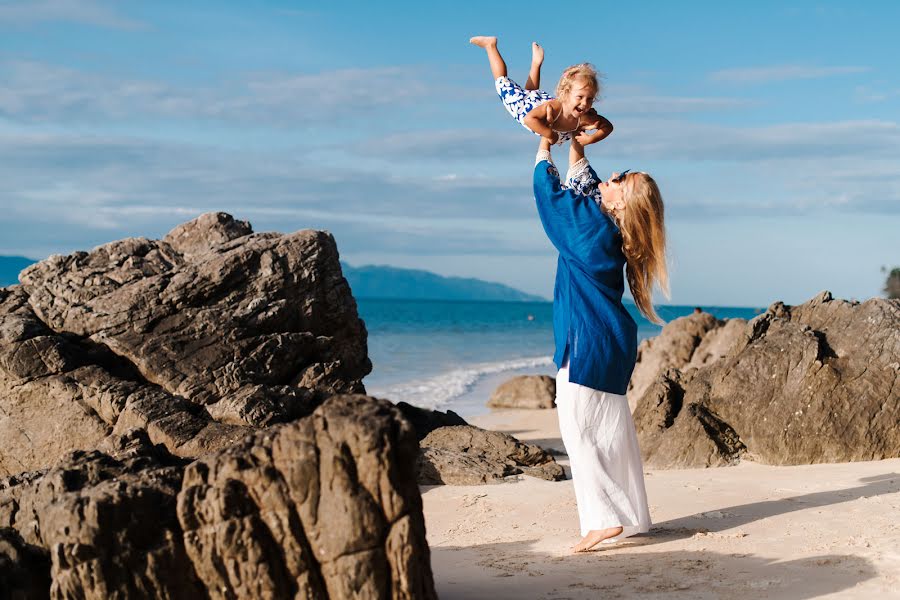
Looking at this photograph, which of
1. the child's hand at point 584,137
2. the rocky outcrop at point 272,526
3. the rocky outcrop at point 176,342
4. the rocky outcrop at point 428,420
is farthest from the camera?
the rocky outcrop at point 428,420

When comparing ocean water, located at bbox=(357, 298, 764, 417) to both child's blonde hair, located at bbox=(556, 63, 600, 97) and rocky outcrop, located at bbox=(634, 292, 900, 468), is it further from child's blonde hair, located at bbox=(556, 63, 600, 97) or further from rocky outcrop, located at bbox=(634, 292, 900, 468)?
child's blonde hair, located at bbox=(556, 63, 600, 97)

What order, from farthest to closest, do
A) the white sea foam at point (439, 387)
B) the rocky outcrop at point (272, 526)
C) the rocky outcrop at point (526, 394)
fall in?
the white sea foam at point (439, 387) → the rocky outcrop at point (526, 394) → the rocky outcrop at point (272, 526)

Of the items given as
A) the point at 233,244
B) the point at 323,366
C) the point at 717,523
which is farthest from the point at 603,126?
the point at 233,244

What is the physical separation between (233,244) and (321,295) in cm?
124

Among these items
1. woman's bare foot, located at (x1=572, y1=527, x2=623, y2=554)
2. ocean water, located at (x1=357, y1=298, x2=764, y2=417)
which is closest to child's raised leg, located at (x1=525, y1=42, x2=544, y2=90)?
woman's bare foot, located at (x1=572, y1=527, x2=623, y2=554)

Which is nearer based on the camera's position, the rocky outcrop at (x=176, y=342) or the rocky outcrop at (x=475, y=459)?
the rocky outcrop at (x=475, y=459)

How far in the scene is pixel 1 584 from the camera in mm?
4500

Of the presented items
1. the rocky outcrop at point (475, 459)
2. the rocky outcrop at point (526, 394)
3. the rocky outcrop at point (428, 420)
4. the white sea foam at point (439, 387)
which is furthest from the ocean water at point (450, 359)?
the rocky outcrop at point (475, 459)

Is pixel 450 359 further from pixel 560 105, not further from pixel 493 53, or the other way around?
pixel 560 105

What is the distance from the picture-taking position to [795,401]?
9945 millimetres

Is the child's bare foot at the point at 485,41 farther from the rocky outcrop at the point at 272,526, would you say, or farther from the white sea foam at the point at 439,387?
the white sea foam at the point at 439,387

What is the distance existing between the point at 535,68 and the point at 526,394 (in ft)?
49.8

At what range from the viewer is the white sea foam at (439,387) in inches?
1019

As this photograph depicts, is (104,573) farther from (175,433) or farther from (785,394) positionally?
(785,394)
